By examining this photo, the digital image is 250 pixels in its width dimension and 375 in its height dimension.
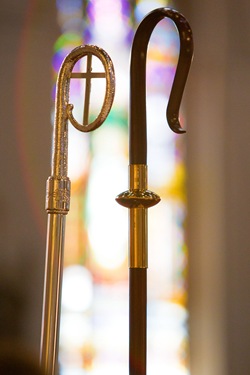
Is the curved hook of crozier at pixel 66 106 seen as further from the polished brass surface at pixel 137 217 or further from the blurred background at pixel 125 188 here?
the blurred background at pixel 125 188

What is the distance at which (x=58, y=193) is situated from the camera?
1.67 feet

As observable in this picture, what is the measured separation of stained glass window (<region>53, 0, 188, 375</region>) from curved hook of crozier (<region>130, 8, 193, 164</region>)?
6.24 ft

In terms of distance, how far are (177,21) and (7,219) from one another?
82.4 inches

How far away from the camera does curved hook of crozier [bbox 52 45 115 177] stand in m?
0.51

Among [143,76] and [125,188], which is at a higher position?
[125,188]

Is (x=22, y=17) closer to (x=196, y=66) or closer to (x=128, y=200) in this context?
(x=196, y=66)

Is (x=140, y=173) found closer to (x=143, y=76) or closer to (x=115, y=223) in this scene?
(x=143, y=76)

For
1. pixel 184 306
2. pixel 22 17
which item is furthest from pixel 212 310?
pixel 22 17

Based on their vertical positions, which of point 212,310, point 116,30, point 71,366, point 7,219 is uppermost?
point 116,30

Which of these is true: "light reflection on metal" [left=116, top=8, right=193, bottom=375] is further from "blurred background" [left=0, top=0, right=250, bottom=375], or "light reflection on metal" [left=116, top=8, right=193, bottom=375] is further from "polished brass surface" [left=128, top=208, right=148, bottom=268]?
"blurred background" [left=0, top=0, right=250, bottom=375]

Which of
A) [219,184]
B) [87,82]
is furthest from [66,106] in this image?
[219,184]

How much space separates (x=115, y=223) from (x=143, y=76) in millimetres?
2020

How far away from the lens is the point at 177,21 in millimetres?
489

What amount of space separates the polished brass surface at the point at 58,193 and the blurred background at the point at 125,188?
1.88 meters
